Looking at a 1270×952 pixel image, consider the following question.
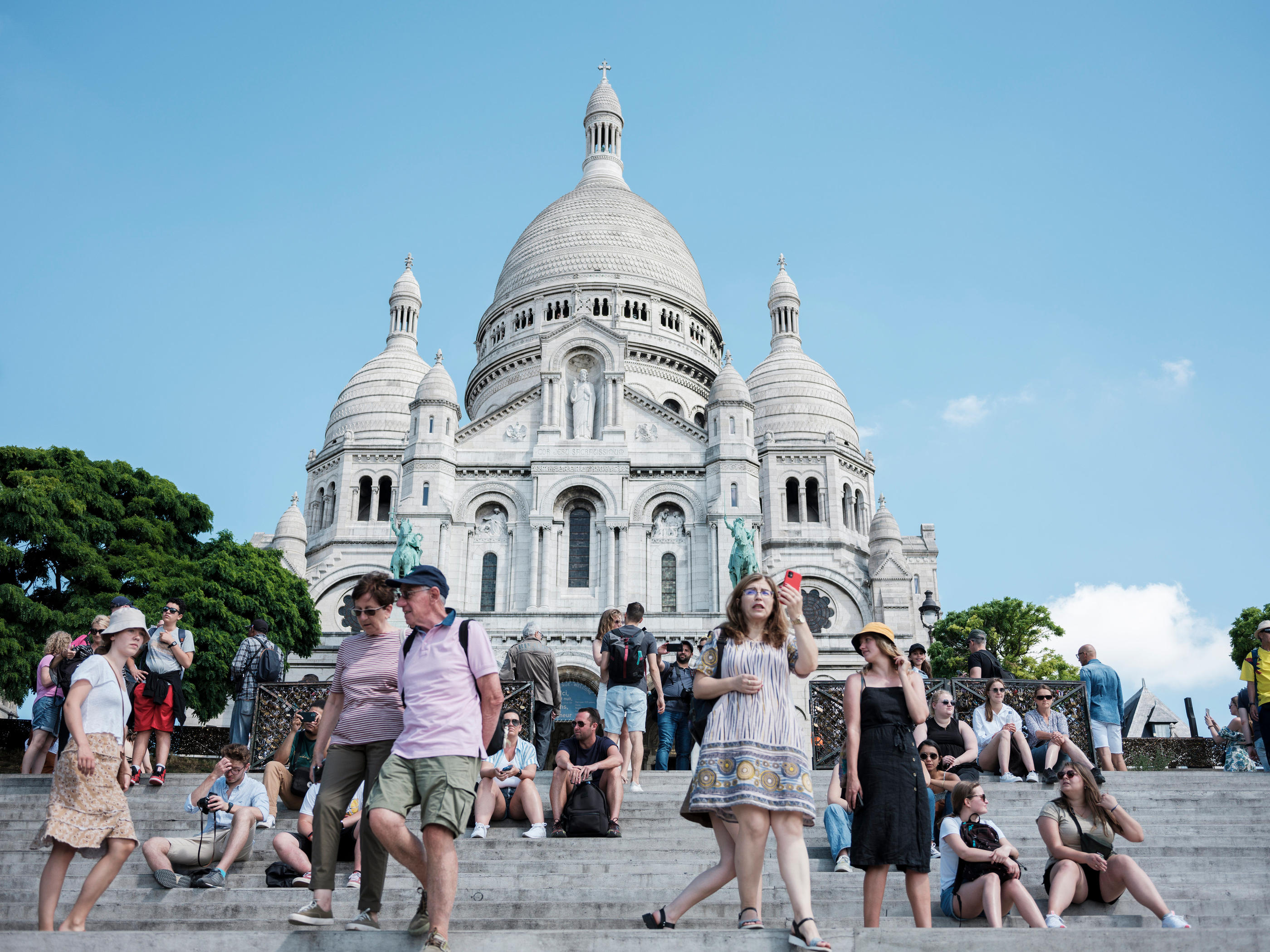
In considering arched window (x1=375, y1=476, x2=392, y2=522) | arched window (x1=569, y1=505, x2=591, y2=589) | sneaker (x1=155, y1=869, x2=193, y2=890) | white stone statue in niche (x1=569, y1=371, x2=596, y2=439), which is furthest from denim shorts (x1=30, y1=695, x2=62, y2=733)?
arched window (x1=375, y1=476, x2=392, y2=522)

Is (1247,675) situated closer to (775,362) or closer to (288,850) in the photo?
(288,850)

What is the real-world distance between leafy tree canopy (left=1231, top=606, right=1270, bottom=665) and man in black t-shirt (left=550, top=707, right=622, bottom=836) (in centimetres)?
3291

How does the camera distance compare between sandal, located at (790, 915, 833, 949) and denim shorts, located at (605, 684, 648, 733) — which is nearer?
sandal, located at (790, 915, 833, 949)

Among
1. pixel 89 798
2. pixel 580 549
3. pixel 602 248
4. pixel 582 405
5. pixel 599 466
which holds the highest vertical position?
pixel 602 248

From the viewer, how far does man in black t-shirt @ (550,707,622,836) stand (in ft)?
34.8

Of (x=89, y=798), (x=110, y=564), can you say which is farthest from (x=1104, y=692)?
(x=110, y=564)

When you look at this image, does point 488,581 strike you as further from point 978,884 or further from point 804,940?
point 804,940

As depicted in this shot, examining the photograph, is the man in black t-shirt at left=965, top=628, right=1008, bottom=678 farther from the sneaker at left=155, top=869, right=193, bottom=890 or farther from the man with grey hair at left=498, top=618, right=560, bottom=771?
the sneaker at left=155, top=869, right=193, bottom=890

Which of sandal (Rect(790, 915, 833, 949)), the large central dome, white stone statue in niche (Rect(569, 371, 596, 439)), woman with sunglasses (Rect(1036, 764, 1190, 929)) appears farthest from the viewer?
the large central dome

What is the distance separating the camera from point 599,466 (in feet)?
127

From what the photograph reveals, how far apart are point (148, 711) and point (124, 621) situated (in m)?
5.19

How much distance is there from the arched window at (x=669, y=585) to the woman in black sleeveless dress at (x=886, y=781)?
29.5m

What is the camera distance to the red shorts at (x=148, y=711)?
41.8ft

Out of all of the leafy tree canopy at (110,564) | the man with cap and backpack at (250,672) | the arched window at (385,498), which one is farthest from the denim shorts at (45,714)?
the arched window at (385,498)
